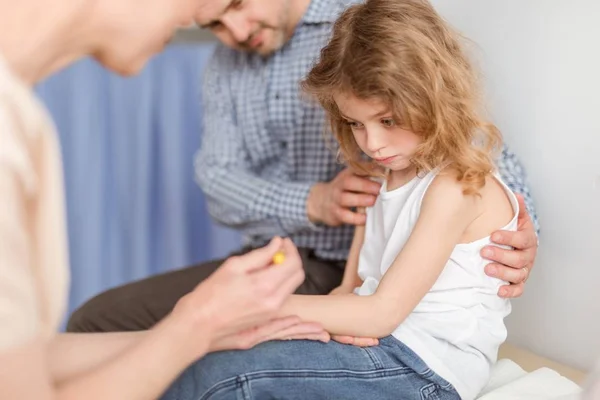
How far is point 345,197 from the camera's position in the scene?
1358 mm

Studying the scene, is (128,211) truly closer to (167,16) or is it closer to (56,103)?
(56,103)

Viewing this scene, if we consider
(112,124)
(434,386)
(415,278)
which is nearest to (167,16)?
(415,278)

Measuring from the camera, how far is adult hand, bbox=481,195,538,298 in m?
1.19

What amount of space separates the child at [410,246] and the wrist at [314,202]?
290 millimetres

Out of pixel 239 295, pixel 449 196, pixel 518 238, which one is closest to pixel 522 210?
pixel 518 238

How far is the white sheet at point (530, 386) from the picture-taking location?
1162mm

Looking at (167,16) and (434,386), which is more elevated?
(167,16)

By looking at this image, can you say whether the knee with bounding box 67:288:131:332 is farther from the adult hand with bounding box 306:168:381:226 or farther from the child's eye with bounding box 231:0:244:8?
the child's eye with bounding box 231:0:244:8

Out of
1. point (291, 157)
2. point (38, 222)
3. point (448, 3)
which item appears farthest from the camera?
point (291, 157)

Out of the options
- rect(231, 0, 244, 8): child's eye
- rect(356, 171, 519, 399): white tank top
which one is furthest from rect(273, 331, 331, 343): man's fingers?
rect(231, 0, 244, 8): child's eye

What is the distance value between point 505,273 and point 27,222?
0.74 m

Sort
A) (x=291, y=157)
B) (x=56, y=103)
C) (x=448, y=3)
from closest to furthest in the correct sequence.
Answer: (x=448, y=3), (x=291, y=157), (x=56, y=103)

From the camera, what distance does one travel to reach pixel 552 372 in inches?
48.6

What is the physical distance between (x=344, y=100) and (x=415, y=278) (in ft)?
0.91
